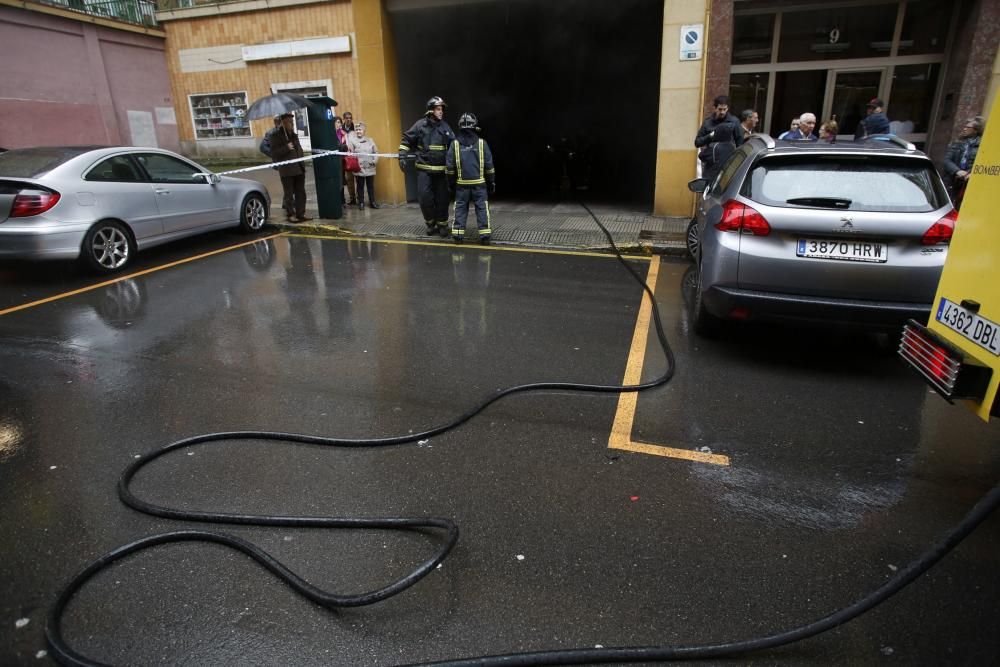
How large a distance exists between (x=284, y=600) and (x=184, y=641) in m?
0.36

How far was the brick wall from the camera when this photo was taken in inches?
696

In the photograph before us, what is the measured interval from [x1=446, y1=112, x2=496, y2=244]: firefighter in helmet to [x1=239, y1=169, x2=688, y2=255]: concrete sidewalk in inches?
17.9

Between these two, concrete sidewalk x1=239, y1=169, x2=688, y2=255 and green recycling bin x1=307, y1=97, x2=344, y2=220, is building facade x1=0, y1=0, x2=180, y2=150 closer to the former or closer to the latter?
concrete sidewalk x1=239, y1=169, x2=688, y2=255

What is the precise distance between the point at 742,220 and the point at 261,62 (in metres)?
18.4

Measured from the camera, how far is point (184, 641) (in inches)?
88.2

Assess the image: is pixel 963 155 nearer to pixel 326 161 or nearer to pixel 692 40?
pixel 692 40

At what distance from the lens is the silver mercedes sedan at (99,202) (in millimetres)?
6660

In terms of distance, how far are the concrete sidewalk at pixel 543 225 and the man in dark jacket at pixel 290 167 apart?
0.34 meters

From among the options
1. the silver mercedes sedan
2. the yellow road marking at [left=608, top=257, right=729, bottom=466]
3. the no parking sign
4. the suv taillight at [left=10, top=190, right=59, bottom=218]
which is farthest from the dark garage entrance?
the yellow road marking at [left=608, top=257, right=729, bottom=466]

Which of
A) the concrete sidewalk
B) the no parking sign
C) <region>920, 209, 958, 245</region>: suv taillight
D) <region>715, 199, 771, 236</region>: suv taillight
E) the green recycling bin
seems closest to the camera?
<region>920, 209, 958, 245</region>: suv taillight

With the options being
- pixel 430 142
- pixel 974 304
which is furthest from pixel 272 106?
pixel 974 304

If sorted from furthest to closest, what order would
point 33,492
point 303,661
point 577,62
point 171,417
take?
point 577,62
point 171,417
point 33,492
point 303,661

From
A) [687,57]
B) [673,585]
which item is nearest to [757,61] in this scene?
[687,57]

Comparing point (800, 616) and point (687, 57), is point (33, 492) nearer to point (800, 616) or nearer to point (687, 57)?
point (800, 616)
